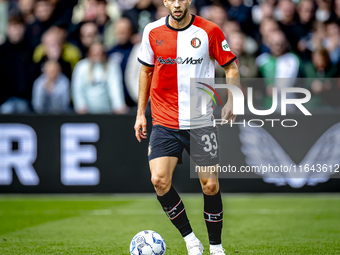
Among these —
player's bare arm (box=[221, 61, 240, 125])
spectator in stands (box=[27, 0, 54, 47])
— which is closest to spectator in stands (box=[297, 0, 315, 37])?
spectator in stands (box=[27, 0, 54, 47])

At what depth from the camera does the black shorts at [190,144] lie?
4.55 metres

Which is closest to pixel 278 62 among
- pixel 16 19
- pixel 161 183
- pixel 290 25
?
pixel 290 25

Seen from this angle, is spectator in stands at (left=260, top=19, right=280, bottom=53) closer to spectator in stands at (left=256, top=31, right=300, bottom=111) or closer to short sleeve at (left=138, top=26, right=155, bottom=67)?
spectator in stands at (left=256, top=31, right=300, bottom=111)

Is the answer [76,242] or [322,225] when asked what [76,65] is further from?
[322,225]

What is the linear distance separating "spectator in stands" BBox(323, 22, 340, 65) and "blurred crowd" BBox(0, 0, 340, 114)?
0.02 m

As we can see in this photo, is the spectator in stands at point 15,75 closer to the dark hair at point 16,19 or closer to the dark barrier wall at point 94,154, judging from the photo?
the dark hair at point 16,19

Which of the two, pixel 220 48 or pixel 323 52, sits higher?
pixel 220 48

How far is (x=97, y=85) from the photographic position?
873 cm

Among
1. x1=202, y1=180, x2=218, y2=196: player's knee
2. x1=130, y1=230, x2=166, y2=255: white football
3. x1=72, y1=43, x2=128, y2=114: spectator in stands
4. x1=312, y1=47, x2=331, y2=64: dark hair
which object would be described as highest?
x1=312, y1=47, x2=331, y2=64: dark hair

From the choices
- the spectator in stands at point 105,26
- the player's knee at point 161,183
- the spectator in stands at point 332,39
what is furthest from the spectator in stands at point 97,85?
the player's knee at point 161,183

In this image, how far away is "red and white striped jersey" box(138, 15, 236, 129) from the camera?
451 cm

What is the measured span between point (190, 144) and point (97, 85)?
175 inches

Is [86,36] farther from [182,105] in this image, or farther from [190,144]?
[190,144]

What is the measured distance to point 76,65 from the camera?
349 inches
